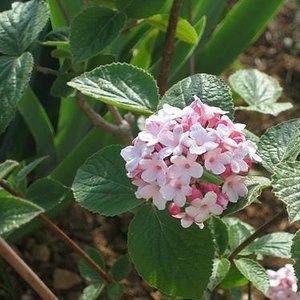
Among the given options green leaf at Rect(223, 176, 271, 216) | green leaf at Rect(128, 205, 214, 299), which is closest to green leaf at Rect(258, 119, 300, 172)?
green leaf at Rect(223, 176, 271, 216)

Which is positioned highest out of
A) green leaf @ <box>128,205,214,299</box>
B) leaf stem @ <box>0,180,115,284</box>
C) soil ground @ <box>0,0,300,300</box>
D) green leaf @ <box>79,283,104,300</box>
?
green leaf @ <box>128,205,214,299</box>

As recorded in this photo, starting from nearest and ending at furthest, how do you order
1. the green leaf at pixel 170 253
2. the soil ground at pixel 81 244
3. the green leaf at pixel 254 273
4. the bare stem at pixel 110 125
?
the green leaf at pixel 170 253 < the green leaf at pixel 254 273 < the bare stem at pixel 110 125 < the soil ground at pixel 81 244

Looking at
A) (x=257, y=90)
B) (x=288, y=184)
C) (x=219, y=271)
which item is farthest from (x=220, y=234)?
(x=257, y=90)

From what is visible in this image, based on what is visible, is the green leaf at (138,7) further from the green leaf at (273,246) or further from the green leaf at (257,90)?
the green leaf at (273,246)

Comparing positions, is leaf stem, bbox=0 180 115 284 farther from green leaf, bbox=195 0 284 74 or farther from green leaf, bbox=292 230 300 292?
green leaf, bbox=195 0 284 74

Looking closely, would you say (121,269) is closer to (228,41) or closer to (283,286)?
(283,286)

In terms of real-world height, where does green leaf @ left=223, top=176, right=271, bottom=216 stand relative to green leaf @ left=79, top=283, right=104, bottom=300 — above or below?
above

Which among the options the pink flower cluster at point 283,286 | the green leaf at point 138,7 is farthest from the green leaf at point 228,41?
the pink flower cluster at point 283,286
